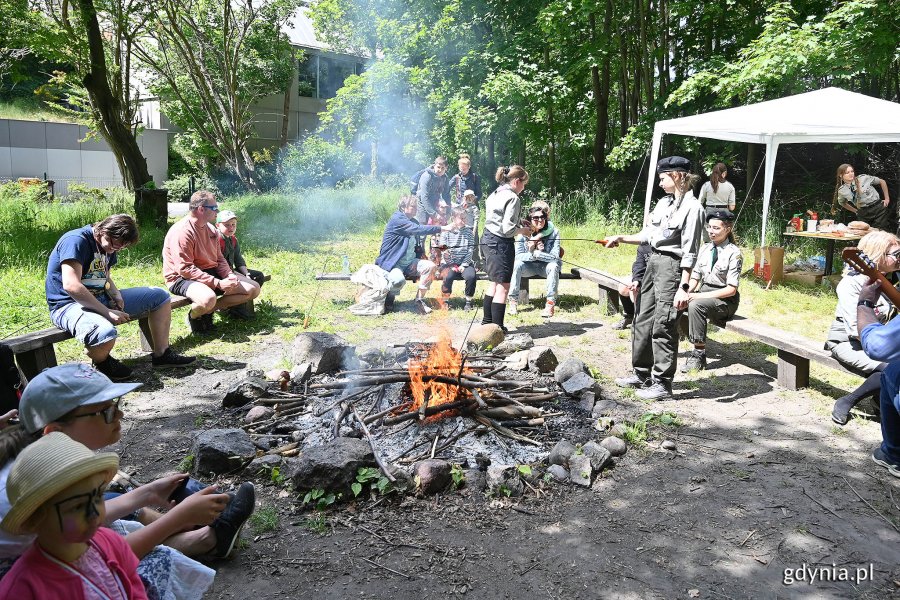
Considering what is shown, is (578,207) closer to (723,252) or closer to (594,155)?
(594,155)

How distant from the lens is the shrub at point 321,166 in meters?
27.2

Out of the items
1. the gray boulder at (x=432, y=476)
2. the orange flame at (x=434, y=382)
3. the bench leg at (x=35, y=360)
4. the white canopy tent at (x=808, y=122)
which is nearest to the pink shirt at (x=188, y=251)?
the bench leg at (x=35, y=360)

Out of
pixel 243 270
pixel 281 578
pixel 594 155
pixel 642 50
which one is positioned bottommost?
pixel 281 578

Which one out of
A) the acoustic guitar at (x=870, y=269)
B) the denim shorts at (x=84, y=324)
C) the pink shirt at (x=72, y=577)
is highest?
the acoustic guitar at (x=870, y=269)

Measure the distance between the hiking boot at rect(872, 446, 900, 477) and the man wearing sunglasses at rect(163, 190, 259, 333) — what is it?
6.06 metres

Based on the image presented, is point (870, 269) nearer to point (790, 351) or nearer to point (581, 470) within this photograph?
point (790, 351)

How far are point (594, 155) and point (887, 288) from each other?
15301 mm

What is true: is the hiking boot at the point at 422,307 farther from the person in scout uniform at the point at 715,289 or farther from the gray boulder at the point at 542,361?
the person in scout uniform at the point at 715,289

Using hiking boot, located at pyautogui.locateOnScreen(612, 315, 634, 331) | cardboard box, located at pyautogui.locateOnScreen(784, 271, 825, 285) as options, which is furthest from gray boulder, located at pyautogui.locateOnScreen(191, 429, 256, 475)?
cardboard box, located at pyautogui.locateOnScreen(784, 271, 825, 285)

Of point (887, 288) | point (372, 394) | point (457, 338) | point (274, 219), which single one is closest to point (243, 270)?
point (457, 338)

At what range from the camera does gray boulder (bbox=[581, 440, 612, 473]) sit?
14.4ft

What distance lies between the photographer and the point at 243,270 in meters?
8.18

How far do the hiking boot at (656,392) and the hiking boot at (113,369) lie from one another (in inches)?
176

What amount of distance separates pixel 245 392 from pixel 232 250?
3124 millimetres
